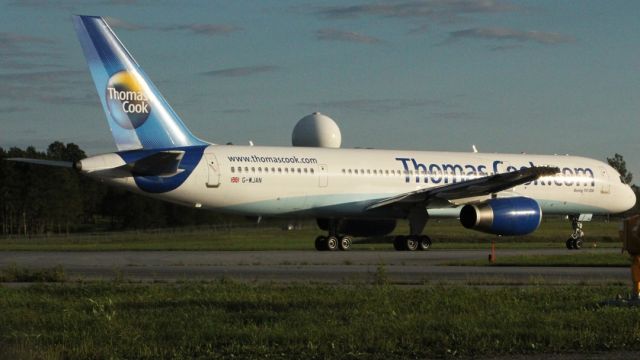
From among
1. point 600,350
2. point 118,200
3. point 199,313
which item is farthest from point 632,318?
point 118,200

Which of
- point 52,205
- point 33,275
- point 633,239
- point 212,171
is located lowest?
point 33,275

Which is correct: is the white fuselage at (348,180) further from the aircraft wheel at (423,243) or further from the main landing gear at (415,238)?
the aircraft wheel at (423,243)

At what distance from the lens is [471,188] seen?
35.4 metres

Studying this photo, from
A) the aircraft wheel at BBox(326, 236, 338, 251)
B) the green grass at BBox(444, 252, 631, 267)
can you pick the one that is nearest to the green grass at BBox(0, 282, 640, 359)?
the green grass at BBox(444, 252, 631, 267)

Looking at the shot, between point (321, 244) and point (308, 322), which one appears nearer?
point (308, 322)

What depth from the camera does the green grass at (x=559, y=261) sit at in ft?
86.9

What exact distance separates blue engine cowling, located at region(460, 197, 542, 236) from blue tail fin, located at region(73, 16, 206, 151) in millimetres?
10299

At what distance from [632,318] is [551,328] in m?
1.43

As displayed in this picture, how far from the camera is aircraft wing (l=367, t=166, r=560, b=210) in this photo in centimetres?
3459

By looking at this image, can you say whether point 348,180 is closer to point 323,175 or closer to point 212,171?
point 323,175

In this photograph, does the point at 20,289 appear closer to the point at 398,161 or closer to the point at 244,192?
the point at 244,192

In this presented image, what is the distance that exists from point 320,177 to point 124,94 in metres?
7.44

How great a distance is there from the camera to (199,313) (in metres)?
13.8

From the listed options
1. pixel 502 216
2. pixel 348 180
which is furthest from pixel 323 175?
pixel 502 216
